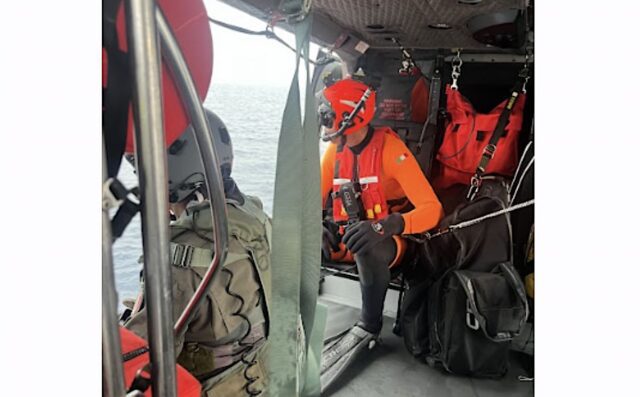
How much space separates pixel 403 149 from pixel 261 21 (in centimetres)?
129

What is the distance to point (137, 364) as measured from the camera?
58cm

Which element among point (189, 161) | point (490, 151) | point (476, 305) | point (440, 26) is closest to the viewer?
point (189, 161)

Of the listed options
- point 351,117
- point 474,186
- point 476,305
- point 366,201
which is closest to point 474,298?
point 476,305

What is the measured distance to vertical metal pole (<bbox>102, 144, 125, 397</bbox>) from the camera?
421 mm

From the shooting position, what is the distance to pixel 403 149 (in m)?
2.90

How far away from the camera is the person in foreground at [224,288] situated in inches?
49.1

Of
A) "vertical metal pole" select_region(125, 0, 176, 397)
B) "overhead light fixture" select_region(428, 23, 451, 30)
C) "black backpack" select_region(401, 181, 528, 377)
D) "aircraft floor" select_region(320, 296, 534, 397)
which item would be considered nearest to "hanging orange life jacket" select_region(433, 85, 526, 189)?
"black backpack" select_region(401, 181, 528, 377)

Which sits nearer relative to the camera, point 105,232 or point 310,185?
point 105,232

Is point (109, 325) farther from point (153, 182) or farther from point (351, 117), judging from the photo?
point (351, 117)

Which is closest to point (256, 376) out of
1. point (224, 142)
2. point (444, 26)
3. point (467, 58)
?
point (224, 142)

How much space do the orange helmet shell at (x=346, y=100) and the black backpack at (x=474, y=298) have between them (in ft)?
2.47

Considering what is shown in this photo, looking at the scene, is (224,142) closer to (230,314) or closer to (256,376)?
(230,314)

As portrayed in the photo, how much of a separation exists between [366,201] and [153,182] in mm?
2528

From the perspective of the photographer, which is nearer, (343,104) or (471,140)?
(343,104)
